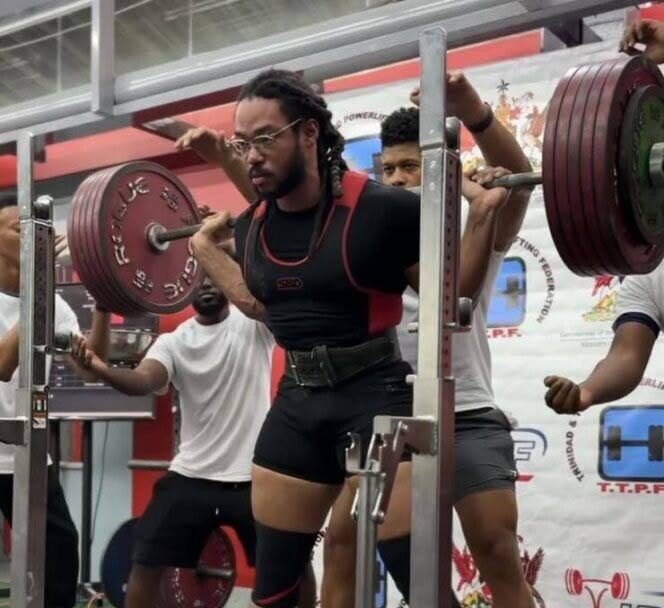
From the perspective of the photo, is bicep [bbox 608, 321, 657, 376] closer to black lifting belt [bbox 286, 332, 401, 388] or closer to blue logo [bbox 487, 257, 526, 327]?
black lifting belt [bbox 286, 332, 401, 388]

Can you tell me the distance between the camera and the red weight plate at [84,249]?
8.43 ft

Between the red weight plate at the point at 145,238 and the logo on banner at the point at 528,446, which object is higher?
the red weight plate at the point at 145,238

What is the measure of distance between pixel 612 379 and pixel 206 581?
7.36ft

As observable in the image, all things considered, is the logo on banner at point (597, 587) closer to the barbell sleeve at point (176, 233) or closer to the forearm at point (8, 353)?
the barbell sleeve at point (176, 233)

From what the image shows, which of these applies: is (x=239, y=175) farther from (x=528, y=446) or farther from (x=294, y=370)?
(x=528, y=446)

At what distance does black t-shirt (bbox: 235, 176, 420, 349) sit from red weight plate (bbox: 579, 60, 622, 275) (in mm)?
346

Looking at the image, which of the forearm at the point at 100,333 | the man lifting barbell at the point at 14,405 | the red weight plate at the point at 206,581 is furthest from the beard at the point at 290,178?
the red weight plate at the point at 206,581

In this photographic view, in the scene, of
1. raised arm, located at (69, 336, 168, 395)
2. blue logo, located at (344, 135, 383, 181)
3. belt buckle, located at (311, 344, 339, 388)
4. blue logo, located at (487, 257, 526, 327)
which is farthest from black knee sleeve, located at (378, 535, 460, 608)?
blue logo, located at (344, 135, 383, 181)

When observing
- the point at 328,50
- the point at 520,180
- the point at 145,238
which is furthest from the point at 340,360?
the point at 145,238

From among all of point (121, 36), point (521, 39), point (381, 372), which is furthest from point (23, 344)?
point (121, 36)

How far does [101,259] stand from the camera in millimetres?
2545

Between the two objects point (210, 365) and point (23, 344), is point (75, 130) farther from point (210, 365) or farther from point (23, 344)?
point (210, 365)

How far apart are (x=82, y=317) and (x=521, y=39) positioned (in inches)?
95.0

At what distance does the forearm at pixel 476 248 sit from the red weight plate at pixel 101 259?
1.09 metres
